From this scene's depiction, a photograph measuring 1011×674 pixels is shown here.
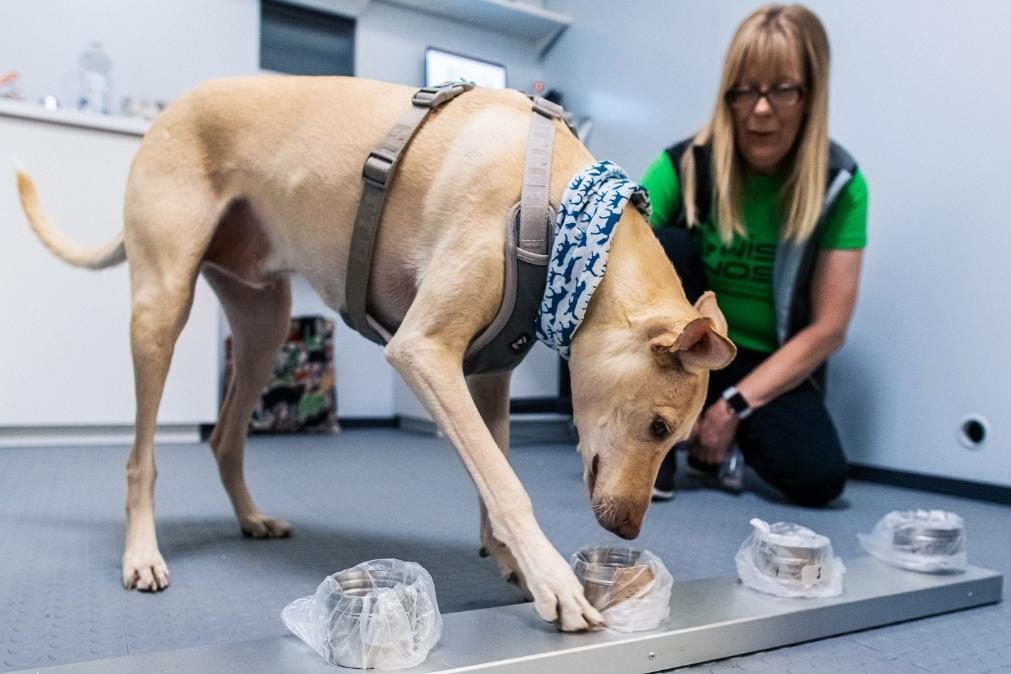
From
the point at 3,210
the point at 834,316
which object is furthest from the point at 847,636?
the point at 3,210

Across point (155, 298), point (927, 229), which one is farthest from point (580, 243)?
point (927, 229)

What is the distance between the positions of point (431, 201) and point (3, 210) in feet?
6.63

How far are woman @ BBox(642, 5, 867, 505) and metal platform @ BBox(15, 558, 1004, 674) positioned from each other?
78 centimetres

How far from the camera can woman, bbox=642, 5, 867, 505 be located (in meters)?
1.84

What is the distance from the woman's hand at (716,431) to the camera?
1.97 meters

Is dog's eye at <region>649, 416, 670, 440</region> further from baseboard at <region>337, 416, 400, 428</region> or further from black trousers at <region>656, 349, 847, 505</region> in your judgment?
baseboard at <region>337, 416, 400, 428</region>

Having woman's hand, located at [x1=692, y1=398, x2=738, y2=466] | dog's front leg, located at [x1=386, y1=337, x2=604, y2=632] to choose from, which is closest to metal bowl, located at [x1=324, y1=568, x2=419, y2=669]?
dog's front leg, located at [x1=386, y1=337, x2=604, y2=632]

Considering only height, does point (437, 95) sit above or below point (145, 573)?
above

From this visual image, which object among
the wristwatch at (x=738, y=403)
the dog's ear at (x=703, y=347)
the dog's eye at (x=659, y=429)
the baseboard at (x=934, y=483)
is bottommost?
the baseboard at (x=934, y=483)

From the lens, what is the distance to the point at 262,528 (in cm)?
143

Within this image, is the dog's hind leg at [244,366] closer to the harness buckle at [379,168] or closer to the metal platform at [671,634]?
the harness buckle at [379,168]

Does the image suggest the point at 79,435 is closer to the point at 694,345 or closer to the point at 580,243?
the point at 580,243

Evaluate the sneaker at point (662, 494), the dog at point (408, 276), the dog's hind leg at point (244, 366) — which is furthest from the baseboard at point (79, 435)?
the sneaker at point (662, 494)

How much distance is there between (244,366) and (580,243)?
2.62ft
